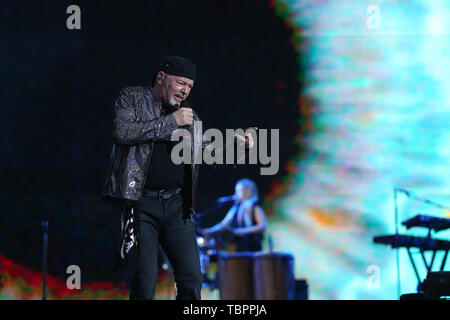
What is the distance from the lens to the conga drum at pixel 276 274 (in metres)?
7.15

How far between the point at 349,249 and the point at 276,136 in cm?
153

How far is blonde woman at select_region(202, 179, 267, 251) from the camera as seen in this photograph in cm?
748

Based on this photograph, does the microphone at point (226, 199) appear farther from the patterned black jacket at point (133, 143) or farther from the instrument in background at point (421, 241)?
the patterned black jacket at point (133, 143)

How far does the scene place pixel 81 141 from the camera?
7723mm

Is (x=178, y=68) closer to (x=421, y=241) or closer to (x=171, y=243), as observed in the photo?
(x=171, y=243)

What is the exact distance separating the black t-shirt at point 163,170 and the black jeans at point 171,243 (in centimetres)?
8

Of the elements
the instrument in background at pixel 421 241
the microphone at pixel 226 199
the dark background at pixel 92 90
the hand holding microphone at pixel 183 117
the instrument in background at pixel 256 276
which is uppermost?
the dark background at pixel 92 90

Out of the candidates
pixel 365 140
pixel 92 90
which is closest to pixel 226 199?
pixel 365 140

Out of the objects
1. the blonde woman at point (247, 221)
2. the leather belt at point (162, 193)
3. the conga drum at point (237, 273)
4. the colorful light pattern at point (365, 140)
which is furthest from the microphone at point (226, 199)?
the leather belt at point (162, 193)

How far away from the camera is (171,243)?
3447 mm

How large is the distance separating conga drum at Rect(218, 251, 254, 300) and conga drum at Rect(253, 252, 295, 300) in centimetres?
11

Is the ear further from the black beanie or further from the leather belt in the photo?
the leather belt

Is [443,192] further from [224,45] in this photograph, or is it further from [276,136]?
[224,45]
